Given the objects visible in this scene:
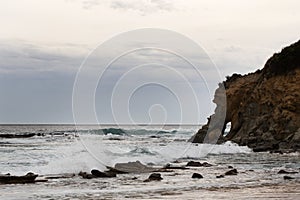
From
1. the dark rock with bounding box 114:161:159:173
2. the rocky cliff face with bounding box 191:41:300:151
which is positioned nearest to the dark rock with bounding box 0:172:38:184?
the dark rock with bounding box 114:161:159:173

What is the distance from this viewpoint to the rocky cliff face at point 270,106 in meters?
49.9

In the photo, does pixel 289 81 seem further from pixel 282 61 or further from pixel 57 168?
pixel 57 168

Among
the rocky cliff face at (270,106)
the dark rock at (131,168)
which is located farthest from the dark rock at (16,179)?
the rocky cliff face at (270,106)

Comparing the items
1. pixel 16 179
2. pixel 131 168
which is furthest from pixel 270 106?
pixel 16 179

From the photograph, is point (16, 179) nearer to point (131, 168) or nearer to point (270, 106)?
point (131, 168)

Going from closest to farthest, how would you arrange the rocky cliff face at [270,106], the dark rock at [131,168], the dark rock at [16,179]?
the dark rock at [16,179]
the dark rock at [131,168]
the rocky cliff face at [270,106]

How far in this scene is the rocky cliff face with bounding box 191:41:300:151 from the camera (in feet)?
164

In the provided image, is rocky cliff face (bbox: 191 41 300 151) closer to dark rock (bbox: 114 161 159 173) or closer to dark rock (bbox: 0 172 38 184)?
dark rock (bbox: 114 161 159 173)

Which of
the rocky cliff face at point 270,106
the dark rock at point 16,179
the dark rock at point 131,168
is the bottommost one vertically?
the dark rock at point 16,179

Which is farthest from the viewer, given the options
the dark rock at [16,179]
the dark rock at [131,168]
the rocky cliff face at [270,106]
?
the rocky cliff face at [270,106]

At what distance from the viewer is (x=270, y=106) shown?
53531 mm

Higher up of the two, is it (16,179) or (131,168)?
(131,168)

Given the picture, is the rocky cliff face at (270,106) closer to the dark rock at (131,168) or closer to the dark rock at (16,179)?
the dark rock at (131,168)

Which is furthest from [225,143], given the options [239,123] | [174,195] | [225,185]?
[174,195]
